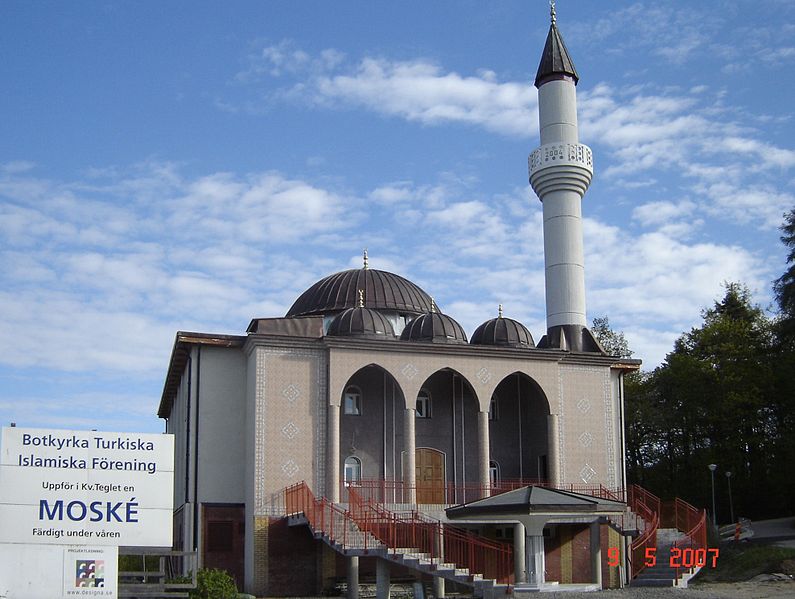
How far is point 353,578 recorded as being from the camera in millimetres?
23062

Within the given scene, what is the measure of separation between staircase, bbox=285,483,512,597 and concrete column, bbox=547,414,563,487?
10.4 ft

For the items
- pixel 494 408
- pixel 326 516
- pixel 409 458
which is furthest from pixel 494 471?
pixel 326 516

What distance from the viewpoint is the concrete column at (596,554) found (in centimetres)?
2613

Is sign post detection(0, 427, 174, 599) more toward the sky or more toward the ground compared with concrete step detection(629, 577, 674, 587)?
more toward the sky

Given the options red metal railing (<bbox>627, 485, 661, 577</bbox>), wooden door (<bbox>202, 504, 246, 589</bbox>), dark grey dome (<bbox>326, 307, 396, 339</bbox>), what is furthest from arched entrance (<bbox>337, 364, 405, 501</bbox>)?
red metal railing (<bbox>627, 485, 661, 577</bbox>)

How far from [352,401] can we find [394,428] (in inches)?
55.8

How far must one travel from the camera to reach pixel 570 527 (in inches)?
1121

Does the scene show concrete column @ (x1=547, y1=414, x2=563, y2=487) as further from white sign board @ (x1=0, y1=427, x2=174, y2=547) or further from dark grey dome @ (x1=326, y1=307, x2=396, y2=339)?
white sign board @ (x1=0, y1=427, x2=174, y2=547)

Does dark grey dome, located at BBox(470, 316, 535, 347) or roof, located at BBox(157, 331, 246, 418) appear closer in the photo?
roof, located at BBox(157, 331, 246, 418)

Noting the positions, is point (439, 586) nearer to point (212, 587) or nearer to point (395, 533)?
point (395, 533)

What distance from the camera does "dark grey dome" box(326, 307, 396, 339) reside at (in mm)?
29250

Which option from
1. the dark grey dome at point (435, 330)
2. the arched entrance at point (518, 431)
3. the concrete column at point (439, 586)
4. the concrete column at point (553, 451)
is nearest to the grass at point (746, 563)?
the concrete column at point (553, 451)

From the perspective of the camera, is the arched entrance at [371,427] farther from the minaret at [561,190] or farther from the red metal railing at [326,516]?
the minaret at [561,190]

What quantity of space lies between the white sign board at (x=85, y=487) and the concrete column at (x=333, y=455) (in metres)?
10.4
